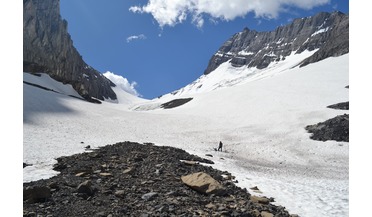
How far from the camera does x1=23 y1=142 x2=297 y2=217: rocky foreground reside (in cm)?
989

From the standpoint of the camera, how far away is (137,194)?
38.0 ft

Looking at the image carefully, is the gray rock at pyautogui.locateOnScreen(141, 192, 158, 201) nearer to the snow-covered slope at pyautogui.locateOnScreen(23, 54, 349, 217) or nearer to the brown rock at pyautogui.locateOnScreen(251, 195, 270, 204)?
the brown rock at pyautogui.locateOnScreen(251, 195, 270, 204)

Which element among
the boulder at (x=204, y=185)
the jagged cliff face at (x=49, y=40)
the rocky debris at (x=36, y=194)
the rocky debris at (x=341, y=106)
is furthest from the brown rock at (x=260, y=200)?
the jagged cliff face at (x=49, y=40)

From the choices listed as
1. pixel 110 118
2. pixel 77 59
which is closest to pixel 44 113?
pixel 110 118

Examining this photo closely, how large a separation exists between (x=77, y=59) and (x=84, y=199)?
617 ft

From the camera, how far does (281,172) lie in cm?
2103

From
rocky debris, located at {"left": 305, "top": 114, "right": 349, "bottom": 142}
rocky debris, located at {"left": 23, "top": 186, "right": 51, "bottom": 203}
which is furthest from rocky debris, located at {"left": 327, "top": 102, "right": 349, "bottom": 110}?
rocky debris, located at {"left": 23, "top": 186, "right": 51, "bottom": 203}

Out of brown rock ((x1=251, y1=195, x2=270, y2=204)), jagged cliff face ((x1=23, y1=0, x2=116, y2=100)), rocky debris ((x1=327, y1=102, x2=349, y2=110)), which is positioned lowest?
brown rock ((x1=251, y1=195, x2=270, y2=204))

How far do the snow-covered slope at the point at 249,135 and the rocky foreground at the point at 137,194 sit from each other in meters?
1.58

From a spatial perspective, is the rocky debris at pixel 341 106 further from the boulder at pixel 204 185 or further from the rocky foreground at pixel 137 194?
the boulder at pixel 204 185

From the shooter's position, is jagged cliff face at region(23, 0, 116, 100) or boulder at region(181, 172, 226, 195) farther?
jagged cliff face at region(23, 0, 116, 100)

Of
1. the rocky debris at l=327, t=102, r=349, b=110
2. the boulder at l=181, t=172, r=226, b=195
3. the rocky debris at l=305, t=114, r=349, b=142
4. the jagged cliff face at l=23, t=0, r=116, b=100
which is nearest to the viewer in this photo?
the boulder at l=181, t=172, r=226, b=195

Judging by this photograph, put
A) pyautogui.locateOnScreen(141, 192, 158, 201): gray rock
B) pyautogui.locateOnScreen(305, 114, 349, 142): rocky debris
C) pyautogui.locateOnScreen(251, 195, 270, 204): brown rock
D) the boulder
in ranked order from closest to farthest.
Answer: pyautogui.locateOnScreen(141, 192, 158, 201): gray rock < pyautogui.locateOnScreen(251, 195, 270, 204): brown rock < the boulder < pyautogui.locateOnScreen(305, 114, 349, 142): rocky debris

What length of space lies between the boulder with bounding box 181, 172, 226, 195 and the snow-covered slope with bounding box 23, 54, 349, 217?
104 inches
